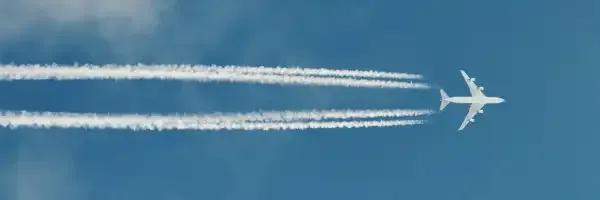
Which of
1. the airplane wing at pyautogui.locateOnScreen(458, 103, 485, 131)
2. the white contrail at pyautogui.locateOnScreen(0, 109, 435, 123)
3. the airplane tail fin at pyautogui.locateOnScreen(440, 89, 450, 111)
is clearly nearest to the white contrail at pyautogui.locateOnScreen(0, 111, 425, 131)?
the white contrail at pyautogui.locateOnScreen(0, 109, 435, 123)

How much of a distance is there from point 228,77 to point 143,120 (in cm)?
841

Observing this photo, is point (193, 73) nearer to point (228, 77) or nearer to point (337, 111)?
point (228, 77)

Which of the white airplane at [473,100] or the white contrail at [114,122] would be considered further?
the white airplane at [473,100]

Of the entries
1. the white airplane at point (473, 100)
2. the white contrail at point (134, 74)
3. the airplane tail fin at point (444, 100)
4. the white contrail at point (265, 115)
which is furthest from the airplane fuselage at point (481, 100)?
the white contrail at point (134, 74)

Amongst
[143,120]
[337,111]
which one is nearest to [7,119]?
[143,120]

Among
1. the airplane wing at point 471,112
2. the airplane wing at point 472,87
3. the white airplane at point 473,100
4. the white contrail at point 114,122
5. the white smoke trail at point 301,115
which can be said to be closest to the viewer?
the white contrail at point 114,122

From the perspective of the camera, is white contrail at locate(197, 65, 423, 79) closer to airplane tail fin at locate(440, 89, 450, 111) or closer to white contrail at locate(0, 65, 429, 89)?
white contrail at locate(0, 65, 429, 89)

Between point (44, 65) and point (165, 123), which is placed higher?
point (44, 65)

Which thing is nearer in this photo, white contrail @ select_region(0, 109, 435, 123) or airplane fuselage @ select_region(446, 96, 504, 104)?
white contrail @ select_region(0, 109, 435, 123)

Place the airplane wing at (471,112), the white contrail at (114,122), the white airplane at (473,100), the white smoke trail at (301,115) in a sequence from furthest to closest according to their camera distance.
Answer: the airplane wing at (471,112) → the white airplane at (473,100) → the white smoke trail at (301,115) → the white contrail at (114,122)

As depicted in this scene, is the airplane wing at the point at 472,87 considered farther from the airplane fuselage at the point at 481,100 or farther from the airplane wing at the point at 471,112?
the airplane wing at the point at 471,112

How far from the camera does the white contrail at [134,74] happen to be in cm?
6078

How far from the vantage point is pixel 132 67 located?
6412 cm

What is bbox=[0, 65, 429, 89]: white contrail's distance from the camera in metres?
60.8
